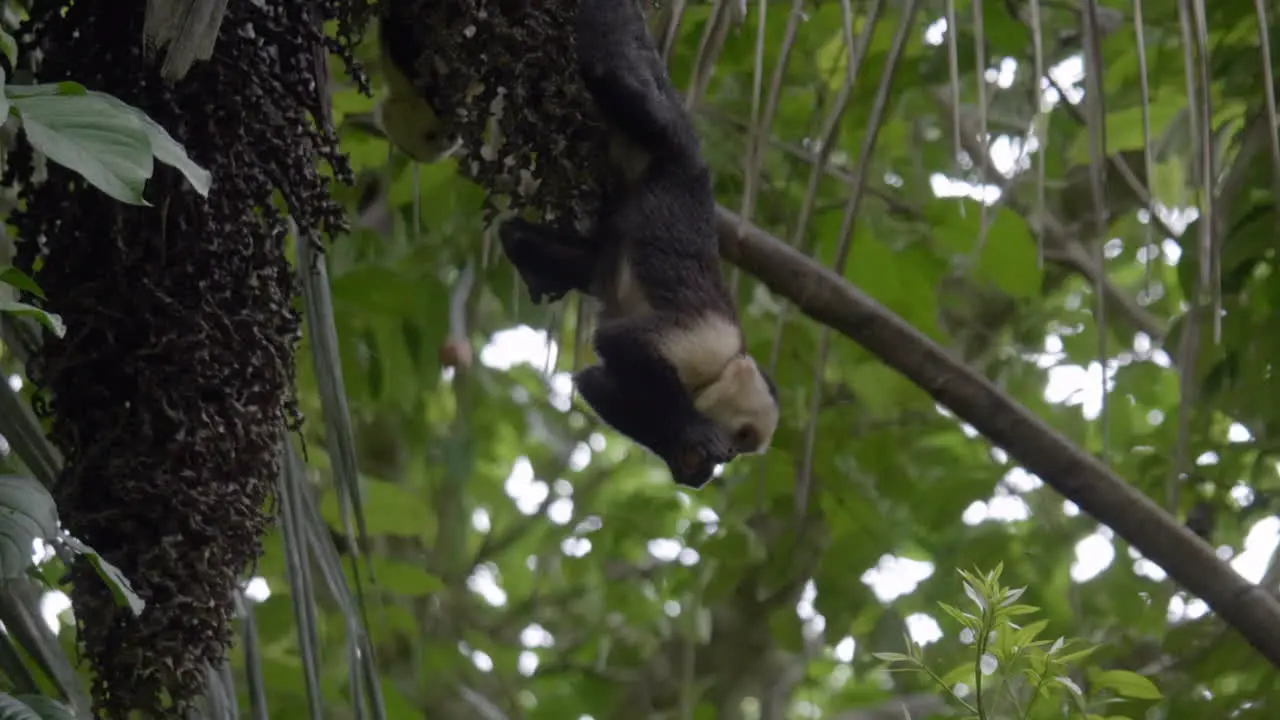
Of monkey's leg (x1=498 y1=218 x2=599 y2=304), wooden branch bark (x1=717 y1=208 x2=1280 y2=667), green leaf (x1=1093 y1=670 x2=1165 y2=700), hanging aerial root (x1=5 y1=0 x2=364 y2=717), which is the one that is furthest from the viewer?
monkey's leg (x1=498 y1=218 x2=599 y2=304)

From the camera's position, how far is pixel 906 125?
268cm

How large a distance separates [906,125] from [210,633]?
191cm

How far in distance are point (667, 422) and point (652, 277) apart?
0.27m

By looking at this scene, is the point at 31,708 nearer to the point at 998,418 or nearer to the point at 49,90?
the point at 49,90

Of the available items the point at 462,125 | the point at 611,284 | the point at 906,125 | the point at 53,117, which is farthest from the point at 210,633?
the point at 906,125

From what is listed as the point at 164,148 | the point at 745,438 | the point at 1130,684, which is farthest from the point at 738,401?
the point at 164,148

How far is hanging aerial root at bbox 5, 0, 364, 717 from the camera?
1.01m

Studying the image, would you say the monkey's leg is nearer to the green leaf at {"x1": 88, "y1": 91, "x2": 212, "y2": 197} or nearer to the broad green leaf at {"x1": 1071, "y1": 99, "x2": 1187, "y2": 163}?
the green leaf at {"x1": 88, "y1": 91, "x2": 212, "y2": 197}

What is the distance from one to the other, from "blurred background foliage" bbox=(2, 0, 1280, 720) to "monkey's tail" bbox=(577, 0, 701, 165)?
105 millimetres

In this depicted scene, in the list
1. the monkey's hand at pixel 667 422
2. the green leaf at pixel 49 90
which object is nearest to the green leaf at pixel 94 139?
the green leaf at pixel 49 90

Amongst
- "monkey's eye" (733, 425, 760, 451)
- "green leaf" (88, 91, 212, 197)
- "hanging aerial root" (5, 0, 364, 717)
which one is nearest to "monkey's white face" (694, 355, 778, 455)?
"monkey's eye" (733, 425, 760, 451)

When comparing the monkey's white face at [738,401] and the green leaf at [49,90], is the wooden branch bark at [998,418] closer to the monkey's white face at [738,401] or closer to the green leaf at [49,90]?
the monkey's white face at [738,401]

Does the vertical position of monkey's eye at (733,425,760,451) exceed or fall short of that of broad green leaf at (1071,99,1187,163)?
it falls short

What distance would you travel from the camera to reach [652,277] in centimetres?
170
